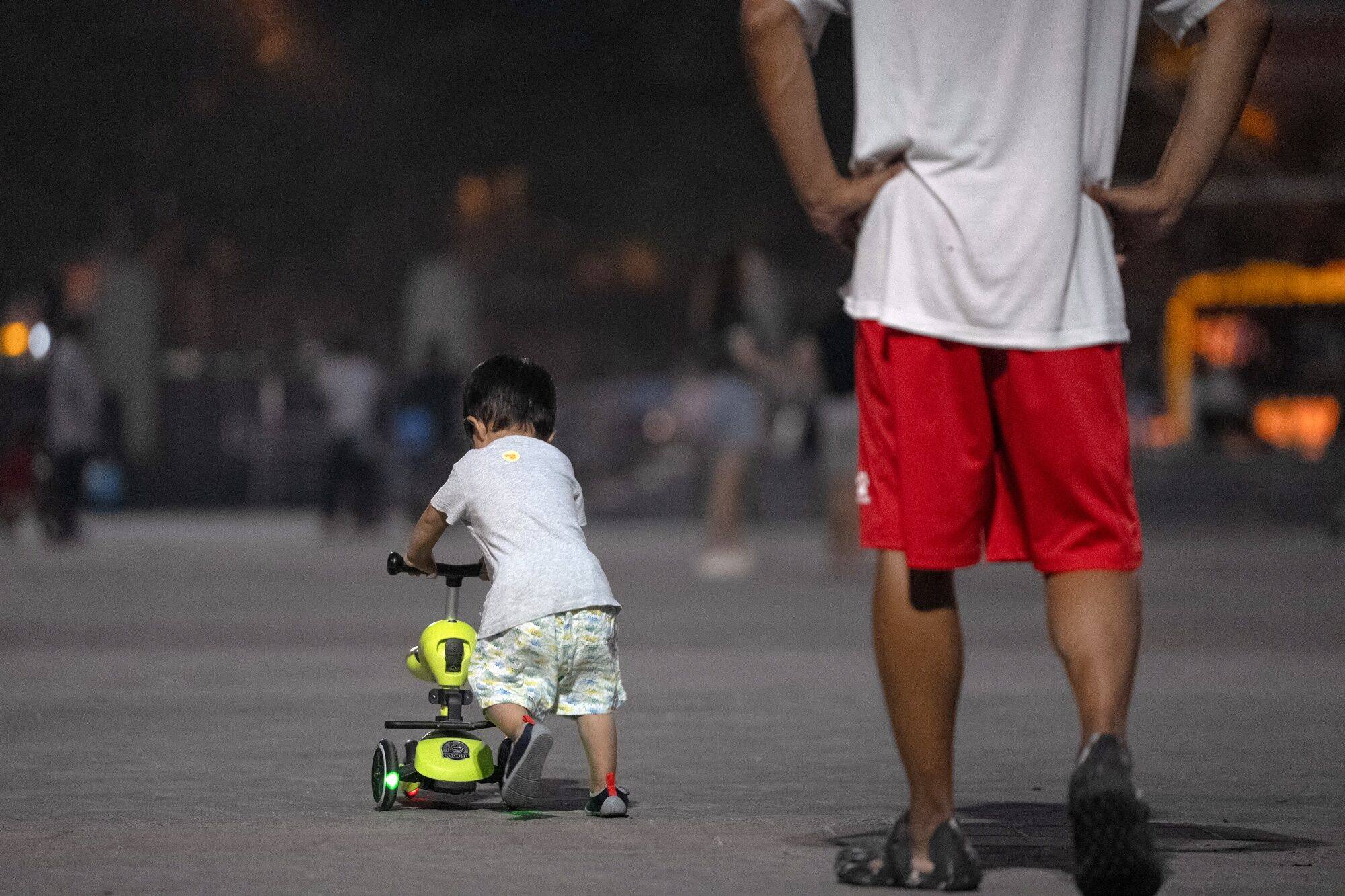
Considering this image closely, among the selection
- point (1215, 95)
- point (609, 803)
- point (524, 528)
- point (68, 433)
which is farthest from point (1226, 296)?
point (1215, 95)

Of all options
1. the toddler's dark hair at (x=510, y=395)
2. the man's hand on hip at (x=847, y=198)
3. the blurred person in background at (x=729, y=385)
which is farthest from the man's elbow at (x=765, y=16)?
the blurred person in background at (x=729, y=385)

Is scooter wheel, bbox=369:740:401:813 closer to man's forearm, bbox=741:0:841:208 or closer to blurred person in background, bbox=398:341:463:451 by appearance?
man's forearm, bbox=741:0:841:208

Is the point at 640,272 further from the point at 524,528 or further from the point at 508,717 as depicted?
the point at 508,717

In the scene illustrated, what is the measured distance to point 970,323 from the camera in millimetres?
4230

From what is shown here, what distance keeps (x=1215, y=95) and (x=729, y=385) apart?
10515mm

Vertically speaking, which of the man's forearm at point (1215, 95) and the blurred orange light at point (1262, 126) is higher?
the blurred orange light at point (1262, 126)

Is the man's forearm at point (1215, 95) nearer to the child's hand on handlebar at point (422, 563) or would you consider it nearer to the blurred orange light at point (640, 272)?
the child's hand on handlebar at point (422, 563)

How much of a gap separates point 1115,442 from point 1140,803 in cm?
73

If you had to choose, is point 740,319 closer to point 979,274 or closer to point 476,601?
point 476,601

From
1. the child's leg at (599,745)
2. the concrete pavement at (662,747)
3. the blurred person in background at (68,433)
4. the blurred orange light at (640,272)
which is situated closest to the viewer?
the concrete pavement at (662,747)

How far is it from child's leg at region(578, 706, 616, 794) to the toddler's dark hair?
747 mm

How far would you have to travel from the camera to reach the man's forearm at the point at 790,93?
4.31 metres

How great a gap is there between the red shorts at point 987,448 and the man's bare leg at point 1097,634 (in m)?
0.03

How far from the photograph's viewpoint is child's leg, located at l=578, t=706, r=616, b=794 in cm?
536
